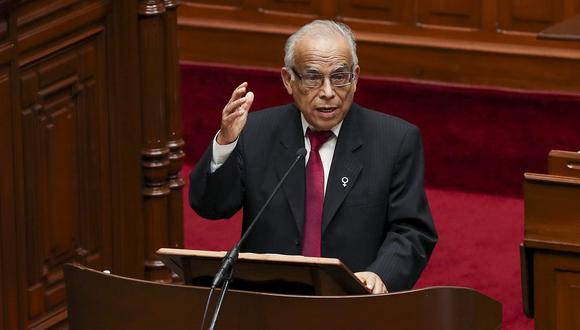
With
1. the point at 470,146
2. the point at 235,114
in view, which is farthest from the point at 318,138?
the point at 470,146

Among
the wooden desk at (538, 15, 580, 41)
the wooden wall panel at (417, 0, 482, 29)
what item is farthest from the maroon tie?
the wooden wall panel at (417, 0, 482, 29)

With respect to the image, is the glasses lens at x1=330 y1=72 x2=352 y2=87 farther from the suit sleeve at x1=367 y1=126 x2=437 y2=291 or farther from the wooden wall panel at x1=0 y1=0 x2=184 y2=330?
the wooden wall panel at x1=0 y1=0 x2=184 y2=330

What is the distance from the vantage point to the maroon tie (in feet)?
8.91

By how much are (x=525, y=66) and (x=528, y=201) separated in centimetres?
178

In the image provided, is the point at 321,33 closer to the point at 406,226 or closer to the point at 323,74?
the point at 323,74

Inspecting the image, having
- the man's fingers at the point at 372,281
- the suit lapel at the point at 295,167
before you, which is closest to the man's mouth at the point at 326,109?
the suit lapel at the point at 295,167

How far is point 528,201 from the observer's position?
112 inches

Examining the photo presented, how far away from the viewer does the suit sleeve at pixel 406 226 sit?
2633 millimetres

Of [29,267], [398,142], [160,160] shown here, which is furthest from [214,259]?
[160,160]

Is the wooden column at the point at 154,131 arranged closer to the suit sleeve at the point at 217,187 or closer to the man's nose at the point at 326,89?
the suit sleeve at the point at 217,187

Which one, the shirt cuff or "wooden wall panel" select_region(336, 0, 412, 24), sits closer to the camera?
the shirt cuff

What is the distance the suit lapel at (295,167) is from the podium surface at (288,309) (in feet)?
1.46

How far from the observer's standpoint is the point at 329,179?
8.88 ft

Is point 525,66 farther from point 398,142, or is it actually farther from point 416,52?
point 398,142
